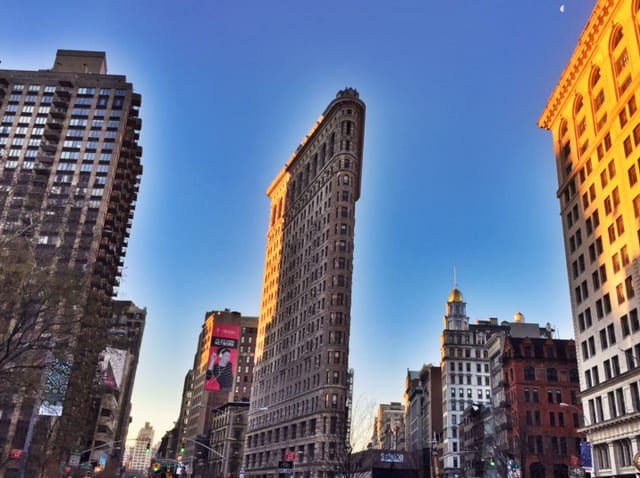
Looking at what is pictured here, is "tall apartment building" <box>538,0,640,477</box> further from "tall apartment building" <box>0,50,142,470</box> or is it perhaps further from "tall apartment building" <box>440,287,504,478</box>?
"tall apartment building" <box>0,50,142,470</box>

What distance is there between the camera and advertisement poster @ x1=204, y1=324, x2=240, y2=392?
78.6m

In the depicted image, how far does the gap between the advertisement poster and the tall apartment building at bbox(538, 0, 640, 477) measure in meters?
44.8

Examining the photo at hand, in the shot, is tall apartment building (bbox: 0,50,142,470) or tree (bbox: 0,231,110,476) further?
tall apartment building (bbox: 0,50,142,470)

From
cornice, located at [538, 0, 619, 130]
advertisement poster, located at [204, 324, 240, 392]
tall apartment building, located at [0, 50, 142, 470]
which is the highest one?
tall apartment building, located at [0, 50, 142, 470]

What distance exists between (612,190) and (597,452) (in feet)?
85.6

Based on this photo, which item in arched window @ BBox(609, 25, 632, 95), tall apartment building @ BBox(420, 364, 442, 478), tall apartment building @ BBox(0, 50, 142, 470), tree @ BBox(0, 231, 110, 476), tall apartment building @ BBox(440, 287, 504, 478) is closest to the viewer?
tree @ BBox(0, 231, 110, 476)

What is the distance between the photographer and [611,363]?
55.7 metres

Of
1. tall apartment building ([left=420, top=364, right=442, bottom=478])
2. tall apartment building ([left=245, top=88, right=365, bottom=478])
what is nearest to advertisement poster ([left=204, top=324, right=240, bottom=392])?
tall apartment building ([left=245, top=88, right=365, bottom=478])

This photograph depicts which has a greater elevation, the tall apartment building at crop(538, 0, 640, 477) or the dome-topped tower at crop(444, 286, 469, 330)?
the dome-topped tower at crop(444, 286, 469, 330)

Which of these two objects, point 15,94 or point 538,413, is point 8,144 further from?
point 538,413

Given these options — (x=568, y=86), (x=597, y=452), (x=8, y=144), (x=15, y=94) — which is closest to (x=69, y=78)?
(x=15, y=94)

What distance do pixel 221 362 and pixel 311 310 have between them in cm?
3608

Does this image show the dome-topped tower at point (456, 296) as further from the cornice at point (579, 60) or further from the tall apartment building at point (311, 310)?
the cornice at point (579, 60)

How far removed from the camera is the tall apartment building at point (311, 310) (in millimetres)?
103438
